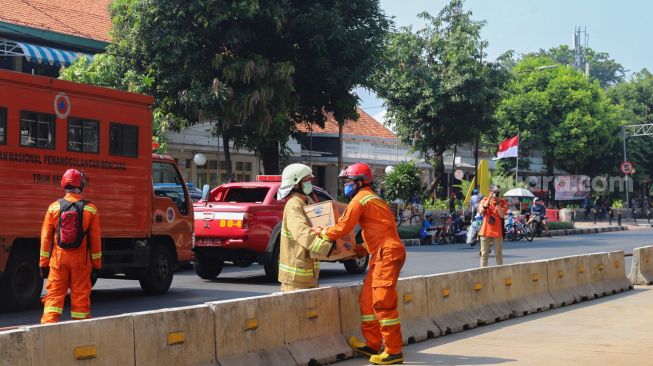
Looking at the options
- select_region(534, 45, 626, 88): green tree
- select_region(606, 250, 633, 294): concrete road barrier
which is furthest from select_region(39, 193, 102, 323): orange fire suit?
select_region(534, 45, 626, 88): green tree

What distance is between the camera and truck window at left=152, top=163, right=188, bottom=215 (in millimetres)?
16047

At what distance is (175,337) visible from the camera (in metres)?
7.70

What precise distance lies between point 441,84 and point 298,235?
3537cm

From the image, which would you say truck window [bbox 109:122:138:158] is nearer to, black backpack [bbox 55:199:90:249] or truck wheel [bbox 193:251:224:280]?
truck wheel [bbox 193:251:224:280]

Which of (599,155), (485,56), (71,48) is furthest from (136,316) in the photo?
(599,155)

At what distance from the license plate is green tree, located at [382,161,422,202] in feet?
67.9

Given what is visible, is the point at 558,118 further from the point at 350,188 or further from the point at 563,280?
the point at 350,188

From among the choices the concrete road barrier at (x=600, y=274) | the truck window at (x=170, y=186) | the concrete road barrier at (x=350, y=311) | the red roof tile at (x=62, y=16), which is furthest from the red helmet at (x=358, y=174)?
the red roof tile at (x=62, y=16)

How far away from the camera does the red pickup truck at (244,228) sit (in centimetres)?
1683

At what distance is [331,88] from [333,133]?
20.0 meters

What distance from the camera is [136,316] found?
739 cm

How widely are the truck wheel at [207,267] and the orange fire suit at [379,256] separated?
30.6 ft

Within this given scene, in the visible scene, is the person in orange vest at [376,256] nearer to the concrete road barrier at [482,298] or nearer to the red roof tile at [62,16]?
the concrete road barrier at [482,298]

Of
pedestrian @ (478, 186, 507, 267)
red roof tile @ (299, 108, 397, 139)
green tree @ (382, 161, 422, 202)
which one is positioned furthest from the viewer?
red roof tile @ (299, 108, 397, 139)
